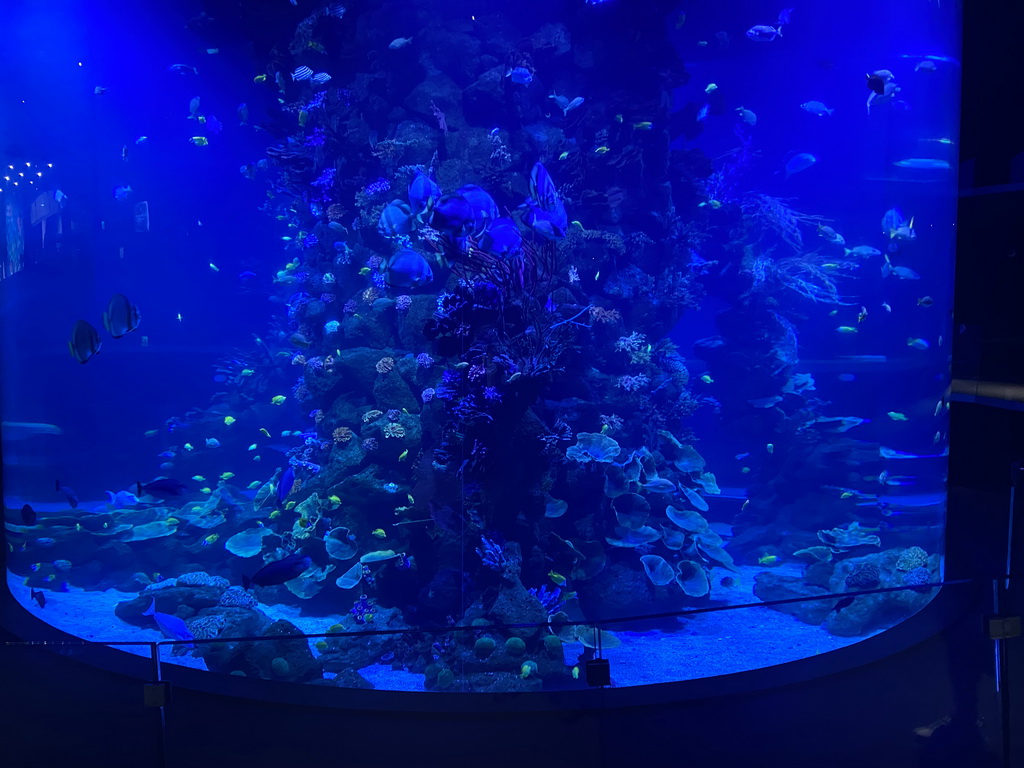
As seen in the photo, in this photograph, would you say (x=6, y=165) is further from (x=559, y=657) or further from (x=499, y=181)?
(x=559, y=657)

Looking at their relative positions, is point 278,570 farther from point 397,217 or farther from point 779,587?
point 779,587

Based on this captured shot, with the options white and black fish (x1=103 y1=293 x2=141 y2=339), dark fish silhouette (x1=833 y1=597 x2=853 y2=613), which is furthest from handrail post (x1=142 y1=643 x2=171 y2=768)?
dark fish silhouette (x1=833 y1=597 x2=853 y2=613)

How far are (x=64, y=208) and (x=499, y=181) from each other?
17.8 ft

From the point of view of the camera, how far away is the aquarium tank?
5.51 meters

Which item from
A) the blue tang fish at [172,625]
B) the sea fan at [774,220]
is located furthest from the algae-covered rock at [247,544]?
the sea fan at [774,220]

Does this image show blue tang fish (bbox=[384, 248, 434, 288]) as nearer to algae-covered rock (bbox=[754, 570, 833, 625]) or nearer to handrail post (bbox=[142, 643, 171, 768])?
handrail post (bbox=[142, 643, 171, 768])

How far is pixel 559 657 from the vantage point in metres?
4.88

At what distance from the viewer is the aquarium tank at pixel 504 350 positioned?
551 cm

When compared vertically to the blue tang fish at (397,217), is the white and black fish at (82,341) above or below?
below

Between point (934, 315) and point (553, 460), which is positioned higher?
point (934, 315)

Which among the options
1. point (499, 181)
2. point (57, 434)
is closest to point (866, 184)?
point (499, 181)

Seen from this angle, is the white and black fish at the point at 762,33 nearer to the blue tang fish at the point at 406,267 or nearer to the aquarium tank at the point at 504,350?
the aquarium tank at the point at 504,350

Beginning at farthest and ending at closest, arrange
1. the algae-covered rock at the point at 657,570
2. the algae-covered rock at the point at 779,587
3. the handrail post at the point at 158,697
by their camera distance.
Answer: the algae-covered rock at the point at 779,587
the algae-covered rock at the point at 657,570
the handrail post at the point at 158,697

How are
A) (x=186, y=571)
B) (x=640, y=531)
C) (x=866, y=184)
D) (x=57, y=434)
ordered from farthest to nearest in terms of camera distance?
Answer: (x=866, y=184) → (x=57, y=434) → (x=186, y=571) → (x=640, y=531)
